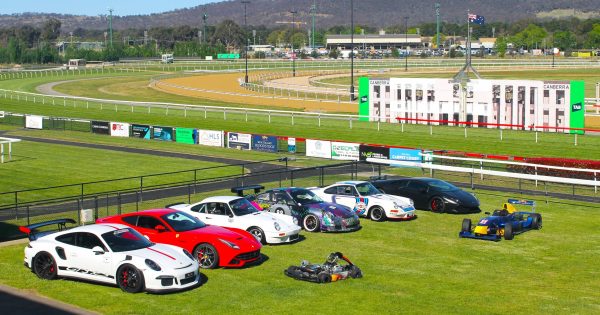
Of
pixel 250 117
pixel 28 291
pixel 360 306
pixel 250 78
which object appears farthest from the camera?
pixel 250 78

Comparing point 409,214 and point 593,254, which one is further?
point 409,214

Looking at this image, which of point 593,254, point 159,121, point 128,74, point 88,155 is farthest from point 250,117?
point 128,74

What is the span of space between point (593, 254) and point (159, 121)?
51.2m

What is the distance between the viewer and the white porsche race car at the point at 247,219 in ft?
80.5

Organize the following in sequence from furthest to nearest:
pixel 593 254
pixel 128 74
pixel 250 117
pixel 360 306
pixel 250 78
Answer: pixel 128 74 < pixel 250 78 < pixel 250 117 < pixel 593 254 < pixel 360 306

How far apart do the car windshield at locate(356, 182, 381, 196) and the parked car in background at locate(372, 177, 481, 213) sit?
1459mm

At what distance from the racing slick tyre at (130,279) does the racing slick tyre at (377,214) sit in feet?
35.5

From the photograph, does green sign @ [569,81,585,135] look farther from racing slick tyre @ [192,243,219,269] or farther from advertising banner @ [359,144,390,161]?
racing slick tyre @ [192,243,219,269]

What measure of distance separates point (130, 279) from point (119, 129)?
4300cm

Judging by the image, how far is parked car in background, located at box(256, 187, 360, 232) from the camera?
26438 mm

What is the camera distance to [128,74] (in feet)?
485

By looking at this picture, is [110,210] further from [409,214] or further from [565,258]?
[565,258]

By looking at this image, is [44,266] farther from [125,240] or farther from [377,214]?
[377,214]

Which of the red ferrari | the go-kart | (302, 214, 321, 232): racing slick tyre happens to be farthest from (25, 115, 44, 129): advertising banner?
the go-kart
